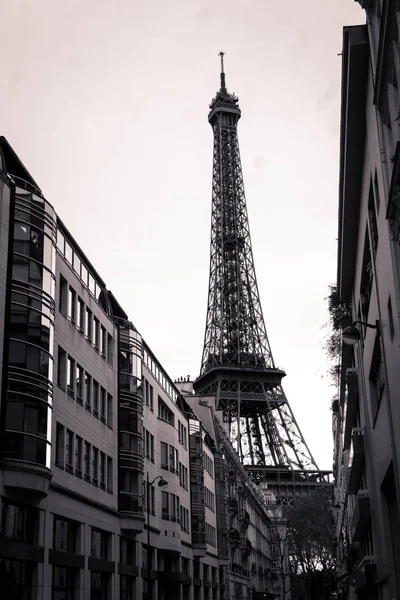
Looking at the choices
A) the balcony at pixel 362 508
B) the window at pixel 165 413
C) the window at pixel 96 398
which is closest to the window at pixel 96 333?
the window at pixel 96 398

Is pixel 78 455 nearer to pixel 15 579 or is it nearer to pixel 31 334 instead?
pixel 31 334

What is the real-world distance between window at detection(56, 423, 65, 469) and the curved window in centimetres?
319

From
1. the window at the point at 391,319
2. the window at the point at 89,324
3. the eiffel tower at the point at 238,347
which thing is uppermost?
the eiffel tower at the point at 238,347

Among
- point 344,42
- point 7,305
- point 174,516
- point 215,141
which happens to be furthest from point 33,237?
point 215,141

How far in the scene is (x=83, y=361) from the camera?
41.4 meters

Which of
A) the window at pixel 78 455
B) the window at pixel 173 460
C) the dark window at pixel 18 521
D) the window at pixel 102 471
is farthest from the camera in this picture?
the window at pixel 173 460

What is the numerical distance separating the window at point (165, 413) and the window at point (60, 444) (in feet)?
73.4

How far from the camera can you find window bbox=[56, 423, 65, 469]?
36000mm

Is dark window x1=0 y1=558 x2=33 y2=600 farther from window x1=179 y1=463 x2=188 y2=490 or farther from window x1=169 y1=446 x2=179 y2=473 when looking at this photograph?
window x1=179 y1=463 x2=188 y2=490

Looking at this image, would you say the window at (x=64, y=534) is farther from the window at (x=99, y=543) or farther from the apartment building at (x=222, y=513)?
the apartment building at (x=222, y=513)

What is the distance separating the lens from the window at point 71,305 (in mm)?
39588

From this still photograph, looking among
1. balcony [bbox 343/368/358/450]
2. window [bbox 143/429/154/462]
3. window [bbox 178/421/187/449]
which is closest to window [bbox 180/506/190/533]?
window [bbox 178/421/187/449]

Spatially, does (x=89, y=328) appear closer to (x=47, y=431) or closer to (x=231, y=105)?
(x=47, y=431)

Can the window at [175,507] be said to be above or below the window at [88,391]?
below
